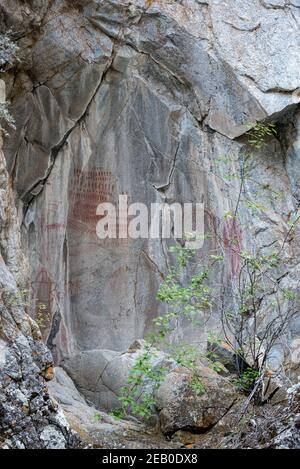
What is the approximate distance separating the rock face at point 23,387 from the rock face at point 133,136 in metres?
3.32

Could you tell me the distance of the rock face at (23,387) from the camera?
226 inches

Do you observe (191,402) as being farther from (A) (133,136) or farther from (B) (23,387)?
(A) (133,136)

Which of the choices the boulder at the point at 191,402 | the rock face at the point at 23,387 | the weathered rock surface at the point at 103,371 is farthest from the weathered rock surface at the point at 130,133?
the rock face at the point at 23,387

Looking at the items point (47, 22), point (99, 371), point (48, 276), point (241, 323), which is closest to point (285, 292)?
point (241, 323)

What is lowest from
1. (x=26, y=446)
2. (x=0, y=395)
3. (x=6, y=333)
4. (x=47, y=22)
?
(x=26, y=446)

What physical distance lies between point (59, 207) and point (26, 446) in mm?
4994

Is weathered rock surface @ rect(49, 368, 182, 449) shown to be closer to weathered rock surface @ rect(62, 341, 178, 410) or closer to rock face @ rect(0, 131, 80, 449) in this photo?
rock face @ rect(0, 131, 80, 449)

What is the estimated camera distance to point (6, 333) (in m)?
6.21

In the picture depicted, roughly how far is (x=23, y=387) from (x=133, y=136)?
201 inches

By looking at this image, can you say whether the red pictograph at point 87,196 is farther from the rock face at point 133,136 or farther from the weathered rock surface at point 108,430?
the weathered rock surface at point 108,430

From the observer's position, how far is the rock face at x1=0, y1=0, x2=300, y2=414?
984 centimetres

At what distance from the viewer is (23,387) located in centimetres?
596

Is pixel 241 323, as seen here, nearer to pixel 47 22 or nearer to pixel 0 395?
pixel 0 395

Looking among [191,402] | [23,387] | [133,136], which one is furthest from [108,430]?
[133,136]
